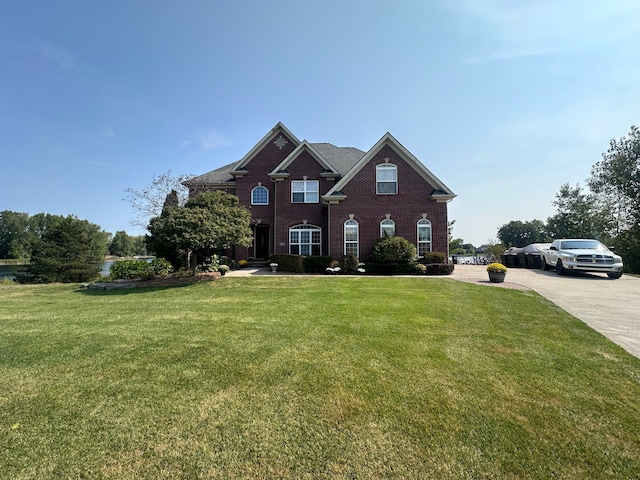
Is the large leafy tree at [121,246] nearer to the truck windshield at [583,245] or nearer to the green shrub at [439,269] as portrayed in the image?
the green shrub at [439,269]

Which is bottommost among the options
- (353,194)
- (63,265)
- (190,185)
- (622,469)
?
(622,469)

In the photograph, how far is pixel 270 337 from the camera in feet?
16.7

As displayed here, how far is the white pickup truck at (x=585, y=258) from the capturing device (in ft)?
44.0

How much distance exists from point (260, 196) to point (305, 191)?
3.58 metres

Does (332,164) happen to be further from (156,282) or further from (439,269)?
(156,282)

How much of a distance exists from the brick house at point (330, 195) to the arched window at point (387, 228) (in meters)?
0.06

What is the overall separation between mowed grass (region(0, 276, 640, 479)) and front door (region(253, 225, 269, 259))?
50.0 feet

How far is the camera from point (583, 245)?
48.1 feet

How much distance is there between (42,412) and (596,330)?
27.7 feet

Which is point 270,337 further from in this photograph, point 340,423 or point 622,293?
point 622,293

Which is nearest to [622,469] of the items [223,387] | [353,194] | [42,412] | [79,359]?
[223,387]

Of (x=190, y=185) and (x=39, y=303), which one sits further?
(x=190, y=185)

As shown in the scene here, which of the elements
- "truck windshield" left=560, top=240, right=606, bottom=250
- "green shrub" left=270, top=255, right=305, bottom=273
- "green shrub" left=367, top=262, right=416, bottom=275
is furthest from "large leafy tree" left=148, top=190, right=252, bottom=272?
"truck windshield" left=560, top=240, right=606, bottom=250

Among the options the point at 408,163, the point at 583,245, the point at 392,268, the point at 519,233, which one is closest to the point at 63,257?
the point at 392,268
